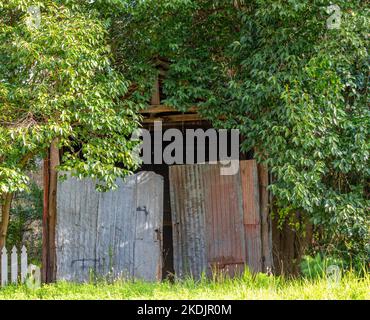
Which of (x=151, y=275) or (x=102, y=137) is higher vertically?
(x=102, y=137)

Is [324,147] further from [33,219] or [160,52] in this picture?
[33,219]

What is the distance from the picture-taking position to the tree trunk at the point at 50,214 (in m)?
9.51

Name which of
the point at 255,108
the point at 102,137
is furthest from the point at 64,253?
the point at 255,108

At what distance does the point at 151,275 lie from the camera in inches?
361

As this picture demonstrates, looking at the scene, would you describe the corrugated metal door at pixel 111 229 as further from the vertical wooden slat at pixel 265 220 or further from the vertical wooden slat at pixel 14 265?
the vertical wooden slat at pixel 265 220

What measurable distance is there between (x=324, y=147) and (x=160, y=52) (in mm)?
2903

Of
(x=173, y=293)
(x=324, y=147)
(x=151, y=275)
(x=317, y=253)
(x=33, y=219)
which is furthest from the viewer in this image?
(x=33, y=219)

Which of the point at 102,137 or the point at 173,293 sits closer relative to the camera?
the point at 173,293

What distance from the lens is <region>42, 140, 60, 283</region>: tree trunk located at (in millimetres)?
9508

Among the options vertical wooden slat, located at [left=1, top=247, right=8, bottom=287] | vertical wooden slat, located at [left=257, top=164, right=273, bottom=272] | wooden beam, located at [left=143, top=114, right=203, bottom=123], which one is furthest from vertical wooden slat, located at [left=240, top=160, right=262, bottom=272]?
vertical wooden slat, located at [left=1, top=247, right=8, bottom=287]

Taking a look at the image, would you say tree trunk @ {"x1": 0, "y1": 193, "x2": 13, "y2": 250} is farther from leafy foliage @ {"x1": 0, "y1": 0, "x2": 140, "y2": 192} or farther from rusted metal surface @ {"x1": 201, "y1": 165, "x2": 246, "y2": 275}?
rusted metal surface @ {"x1": 201, "y1": 165, "x2": 246, "y2": 275}

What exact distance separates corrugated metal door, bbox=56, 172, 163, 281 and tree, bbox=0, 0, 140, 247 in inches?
53.1

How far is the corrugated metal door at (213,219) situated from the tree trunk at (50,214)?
197 cm

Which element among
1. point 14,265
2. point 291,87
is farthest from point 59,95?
point 14,265
